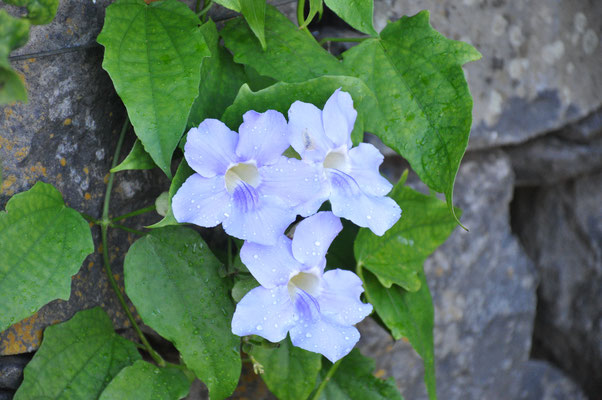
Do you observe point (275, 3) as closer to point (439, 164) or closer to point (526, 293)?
point (439, 164)

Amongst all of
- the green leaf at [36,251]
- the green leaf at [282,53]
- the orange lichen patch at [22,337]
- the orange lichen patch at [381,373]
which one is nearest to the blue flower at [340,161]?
the green leaf at [282,53]

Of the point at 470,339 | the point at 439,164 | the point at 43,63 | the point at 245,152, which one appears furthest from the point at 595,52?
the point at 43,63

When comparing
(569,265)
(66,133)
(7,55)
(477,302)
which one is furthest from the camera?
(569,265)

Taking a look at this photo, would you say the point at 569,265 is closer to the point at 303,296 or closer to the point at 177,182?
the point at 303,296

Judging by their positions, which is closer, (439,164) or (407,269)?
(439,164)

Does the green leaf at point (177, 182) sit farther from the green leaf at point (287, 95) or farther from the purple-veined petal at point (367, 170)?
the purple-veined petal at point (367, 170)

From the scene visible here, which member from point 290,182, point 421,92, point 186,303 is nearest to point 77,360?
point 186,303

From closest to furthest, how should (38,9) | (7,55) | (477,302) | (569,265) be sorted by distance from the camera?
(7,55)
(38,9)
(477,302)
(569,265)
